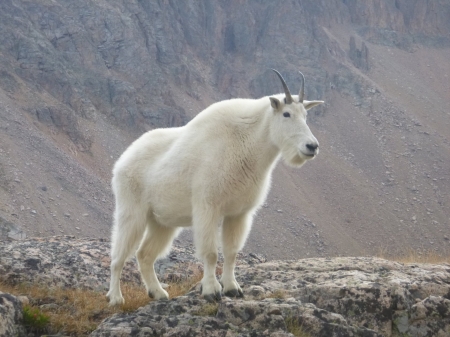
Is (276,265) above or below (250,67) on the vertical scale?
above

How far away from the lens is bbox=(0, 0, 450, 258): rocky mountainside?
50938 mm

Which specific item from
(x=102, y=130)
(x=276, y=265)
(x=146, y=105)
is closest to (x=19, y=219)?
(x=102, y=130)

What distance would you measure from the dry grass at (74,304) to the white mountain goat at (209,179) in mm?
249

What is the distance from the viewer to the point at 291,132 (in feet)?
24.4

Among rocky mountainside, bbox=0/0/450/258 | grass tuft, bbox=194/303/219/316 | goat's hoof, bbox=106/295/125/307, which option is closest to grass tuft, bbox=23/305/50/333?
goat's hoof, bbox=106/295/125/307

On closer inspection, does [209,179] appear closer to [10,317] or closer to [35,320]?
[35,320]

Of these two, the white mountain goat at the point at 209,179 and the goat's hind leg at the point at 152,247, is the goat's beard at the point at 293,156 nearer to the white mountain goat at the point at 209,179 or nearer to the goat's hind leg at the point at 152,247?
the white mountain goat at the point at 209,179

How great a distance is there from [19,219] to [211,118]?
1480 inches

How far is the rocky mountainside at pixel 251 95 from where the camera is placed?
5094 cm

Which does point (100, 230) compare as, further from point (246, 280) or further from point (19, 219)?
point (246, 280)

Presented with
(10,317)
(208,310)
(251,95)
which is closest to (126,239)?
(208,310)

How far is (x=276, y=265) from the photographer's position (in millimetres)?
9641

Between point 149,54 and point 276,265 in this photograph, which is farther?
point 149,54

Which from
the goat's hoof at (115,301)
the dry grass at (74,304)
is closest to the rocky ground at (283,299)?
the dry grass at (74,304)
